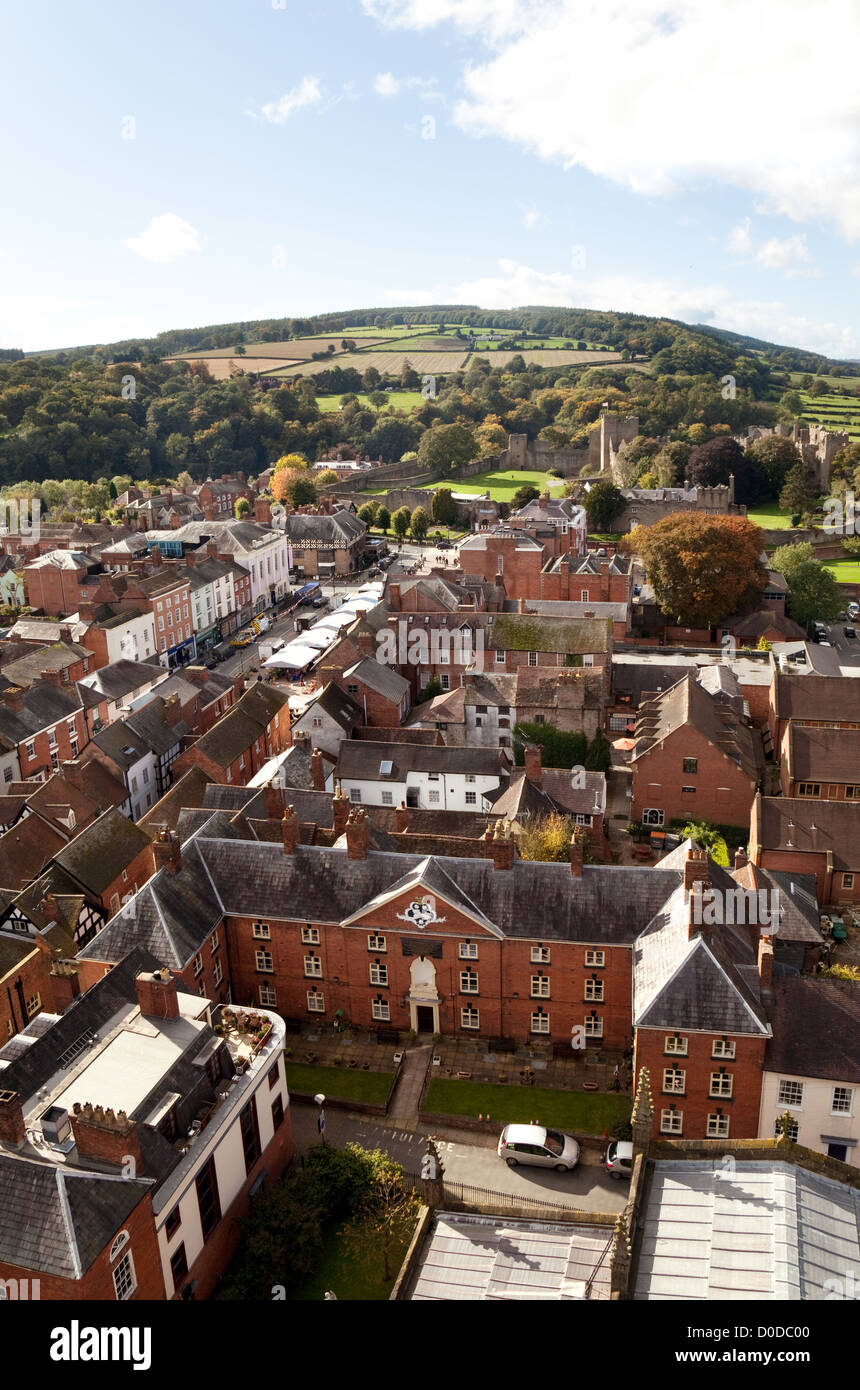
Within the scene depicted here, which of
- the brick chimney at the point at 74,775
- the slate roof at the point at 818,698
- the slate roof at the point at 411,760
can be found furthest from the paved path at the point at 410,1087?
the slate roof at the point at 818,698

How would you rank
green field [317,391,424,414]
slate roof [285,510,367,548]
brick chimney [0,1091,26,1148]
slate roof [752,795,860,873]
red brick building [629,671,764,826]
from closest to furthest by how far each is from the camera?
1. brick chimney [0,1091,26,1148]
2. slate roof [752,795,860,873]
3. red brick building [629,671,764,826]
4. slate roof [285,510,367,548]
5. green field [317,391,424,414]

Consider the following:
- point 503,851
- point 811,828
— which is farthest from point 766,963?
point 811,828

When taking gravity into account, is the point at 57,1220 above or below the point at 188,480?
below

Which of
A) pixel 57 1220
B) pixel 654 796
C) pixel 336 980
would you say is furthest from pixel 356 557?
pixel 57 1220

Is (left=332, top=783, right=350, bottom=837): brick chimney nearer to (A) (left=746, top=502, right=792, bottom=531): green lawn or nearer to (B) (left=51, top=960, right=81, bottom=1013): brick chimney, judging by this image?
(B) (left=51, top=960, right=81, bottom=1013): brick chimney

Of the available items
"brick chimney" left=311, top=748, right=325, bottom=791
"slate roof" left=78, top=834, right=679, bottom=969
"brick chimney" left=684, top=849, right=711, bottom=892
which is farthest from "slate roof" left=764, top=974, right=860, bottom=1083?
"brick chimney" left=311, top=748, right=325, bottom=791
